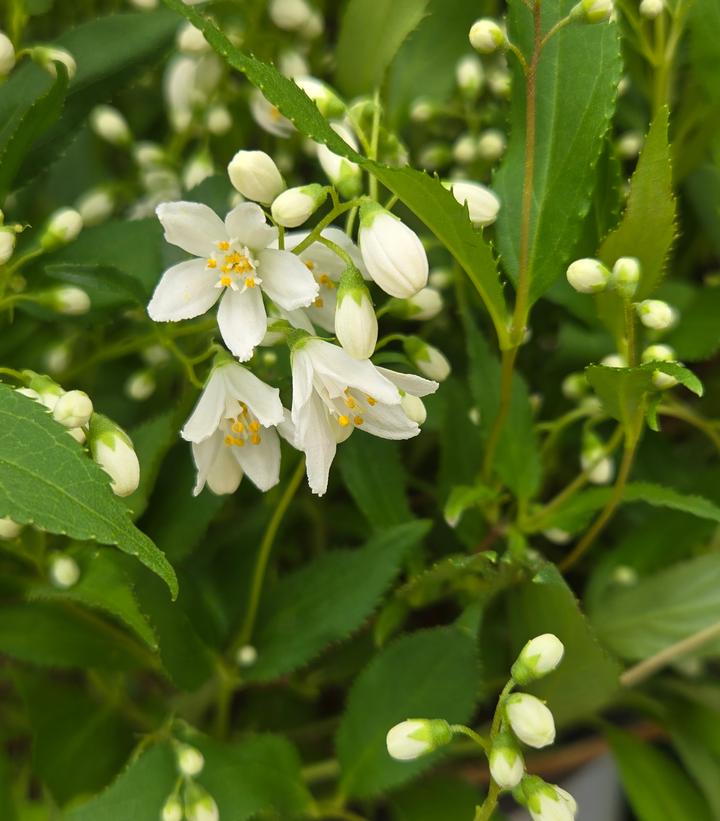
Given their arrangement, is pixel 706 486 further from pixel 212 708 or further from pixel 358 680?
pixel 212 708

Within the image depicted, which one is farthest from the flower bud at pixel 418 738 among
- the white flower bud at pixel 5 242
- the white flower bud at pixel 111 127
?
the white flower bud at pixel 111 127

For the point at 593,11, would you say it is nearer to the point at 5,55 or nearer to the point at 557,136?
the point at 557,136

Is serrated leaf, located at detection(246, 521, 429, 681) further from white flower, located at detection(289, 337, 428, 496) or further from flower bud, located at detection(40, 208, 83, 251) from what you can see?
flower bud, located at detection(40, 208, 83, 251)

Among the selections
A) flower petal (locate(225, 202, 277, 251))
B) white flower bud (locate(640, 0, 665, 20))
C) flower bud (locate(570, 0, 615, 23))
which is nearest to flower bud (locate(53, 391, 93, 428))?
flower petal (locate(225, 202, 277, 251))

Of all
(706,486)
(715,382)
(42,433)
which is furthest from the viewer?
(715,382)

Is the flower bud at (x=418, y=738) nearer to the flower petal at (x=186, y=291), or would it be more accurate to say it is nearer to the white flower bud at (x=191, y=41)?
the flower petal at (x=186, y=291)

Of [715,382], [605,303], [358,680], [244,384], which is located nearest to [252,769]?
[358,680]

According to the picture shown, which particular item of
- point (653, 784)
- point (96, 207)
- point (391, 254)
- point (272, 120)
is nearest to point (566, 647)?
point (653, 784)
